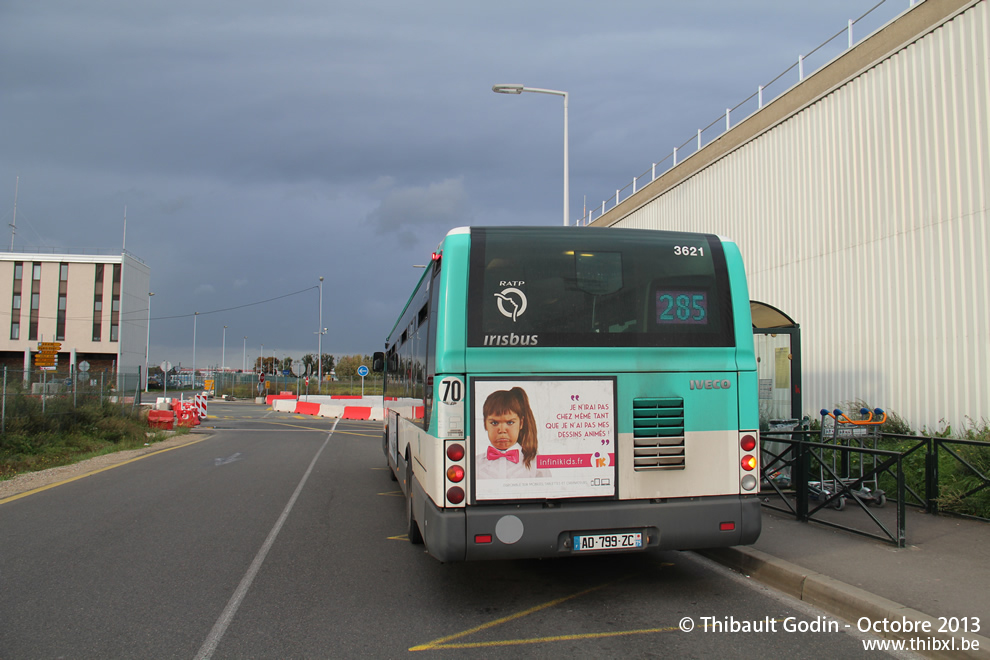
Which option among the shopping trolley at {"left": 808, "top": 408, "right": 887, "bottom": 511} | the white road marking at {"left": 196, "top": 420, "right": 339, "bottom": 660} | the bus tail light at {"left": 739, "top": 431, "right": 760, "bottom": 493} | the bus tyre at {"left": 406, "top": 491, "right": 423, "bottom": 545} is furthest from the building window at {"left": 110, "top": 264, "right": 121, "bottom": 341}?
the bus tail light at {"left": 739, "top": 431, "right": 760, "bottom": 493}

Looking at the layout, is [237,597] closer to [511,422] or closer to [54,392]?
[511,422]

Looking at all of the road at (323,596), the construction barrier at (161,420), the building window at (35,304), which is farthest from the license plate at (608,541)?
the building window at (35,304)

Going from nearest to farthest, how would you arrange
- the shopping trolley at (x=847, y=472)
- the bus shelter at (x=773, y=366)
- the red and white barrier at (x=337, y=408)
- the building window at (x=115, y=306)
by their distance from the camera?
the shopping trolley at (x=847, y=472) → the bus shelter at (x=773, y=366) → the red and white barrier at (x=337, y=408) → the building window at (x=115, y=306)

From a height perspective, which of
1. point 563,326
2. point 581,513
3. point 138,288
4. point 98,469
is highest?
point 138,288

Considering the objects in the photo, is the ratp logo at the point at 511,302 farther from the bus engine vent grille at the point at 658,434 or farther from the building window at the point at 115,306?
the building window at the point at 115,306

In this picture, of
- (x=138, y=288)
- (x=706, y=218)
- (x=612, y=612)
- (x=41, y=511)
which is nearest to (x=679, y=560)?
(x=612, y=612)

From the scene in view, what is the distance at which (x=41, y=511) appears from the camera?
363 inches

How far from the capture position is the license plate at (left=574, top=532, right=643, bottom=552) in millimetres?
5109

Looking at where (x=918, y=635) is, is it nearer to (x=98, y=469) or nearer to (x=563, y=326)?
(x=563, y=326)

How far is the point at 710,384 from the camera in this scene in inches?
217

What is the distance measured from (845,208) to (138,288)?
79816mm

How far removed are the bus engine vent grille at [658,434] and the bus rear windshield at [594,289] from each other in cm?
50

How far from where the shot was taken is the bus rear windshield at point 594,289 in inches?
209

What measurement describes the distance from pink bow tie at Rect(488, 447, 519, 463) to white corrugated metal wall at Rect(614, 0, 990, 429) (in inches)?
363
